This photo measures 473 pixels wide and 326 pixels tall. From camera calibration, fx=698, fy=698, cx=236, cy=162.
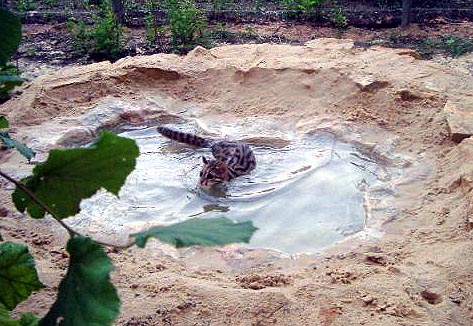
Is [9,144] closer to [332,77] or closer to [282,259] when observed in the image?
[282,259]

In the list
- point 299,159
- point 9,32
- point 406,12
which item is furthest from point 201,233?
point 406,12

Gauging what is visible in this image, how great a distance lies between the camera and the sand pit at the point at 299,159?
365 centimetres

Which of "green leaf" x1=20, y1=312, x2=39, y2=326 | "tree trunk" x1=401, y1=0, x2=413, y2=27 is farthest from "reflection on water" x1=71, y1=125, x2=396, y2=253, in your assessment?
"tree trunk" x1=401, y1=0, x2=413, y2=27

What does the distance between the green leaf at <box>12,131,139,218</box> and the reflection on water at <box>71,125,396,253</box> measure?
10.5ft

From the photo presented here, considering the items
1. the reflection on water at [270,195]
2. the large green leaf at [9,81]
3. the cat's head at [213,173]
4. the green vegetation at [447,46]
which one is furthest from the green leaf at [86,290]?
the green vegetation at [447,46]

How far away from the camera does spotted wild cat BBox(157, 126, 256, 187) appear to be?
219 inches

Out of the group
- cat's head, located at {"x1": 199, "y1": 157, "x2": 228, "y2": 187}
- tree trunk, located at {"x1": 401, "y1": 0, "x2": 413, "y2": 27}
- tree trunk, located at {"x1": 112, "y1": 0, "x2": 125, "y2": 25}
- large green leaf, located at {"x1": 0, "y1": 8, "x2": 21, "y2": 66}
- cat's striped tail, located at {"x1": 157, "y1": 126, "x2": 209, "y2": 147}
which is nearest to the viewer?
large green leaf, located at {"x1": 0, "y1": 8, "x2": 21, "y2": 66}

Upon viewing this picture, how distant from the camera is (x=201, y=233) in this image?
1265 millimetres

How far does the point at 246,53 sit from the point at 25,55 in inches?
135

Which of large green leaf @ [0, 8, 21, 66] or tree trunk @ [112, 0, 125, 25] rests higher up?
large green leaf @ [0, 8, 21, 66]

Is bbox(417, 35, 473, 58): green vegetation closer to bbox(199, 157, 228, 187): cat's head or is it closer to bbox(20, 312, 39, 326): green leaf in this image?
bbox(199, 157, 228, 187): cat's head

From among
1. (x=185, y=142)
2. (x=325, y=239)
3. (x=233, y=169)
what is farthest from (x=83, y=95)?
(x=325, y=239)

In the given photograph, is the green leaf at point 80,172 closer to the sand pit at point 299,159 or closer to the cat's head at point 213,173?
the sand pit at point 299,159

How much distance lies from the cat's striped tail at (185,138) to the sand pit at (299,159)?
47cm
